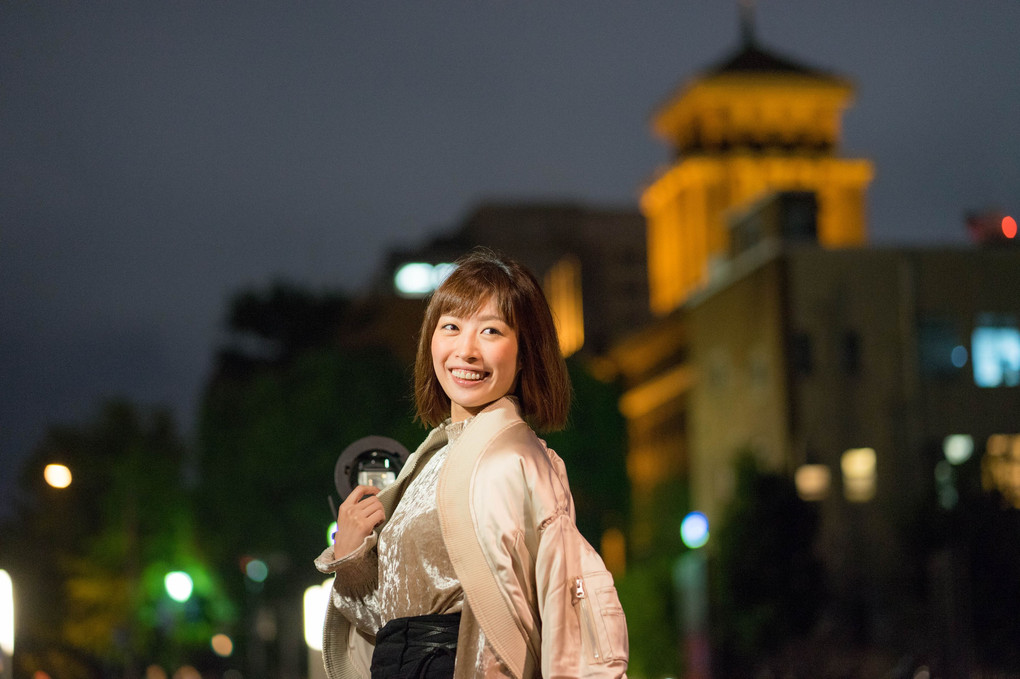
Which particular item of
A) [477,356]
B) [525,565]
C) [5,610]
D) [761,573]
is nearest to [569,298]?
[761,573]

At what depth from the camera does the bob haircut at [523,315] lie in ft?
16.7

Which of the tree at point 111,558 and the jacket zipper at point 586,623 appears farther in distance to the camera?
the tree at point 111,558

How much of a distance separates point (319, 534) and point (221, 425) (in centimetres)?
1077

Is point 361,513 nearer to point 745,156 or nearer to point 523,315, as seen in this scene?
point 523,315

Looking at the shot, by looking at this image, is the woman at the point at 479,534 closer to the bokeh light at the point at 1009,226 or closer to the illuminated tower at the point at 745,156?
the bokeh light at the point at 1009,226

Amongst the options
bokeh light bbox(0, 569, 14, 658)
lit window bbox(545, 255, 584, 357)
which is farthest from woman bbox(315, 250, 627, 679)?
lit window bbox(545, 255, 584, 357)

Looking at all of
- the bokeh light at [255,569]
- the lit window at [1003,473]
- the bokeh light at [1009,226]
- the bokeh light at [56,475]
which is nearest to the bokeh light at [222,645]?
the bokeh light at [255,569]

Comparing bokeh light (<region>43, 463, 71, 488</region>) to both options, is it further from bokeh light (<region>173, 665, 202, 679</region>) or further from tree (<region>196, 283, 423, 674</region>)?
bokeh light (<region>173, 665, 202, 679</region>)

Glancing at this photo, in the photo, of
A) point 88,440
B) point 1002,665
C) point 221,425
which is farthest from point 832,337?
point 88,440

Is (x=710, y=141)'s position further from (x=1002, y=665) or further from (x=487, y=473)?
(x=487, y=473)

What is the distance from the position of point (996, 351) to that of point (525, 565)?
4253cm

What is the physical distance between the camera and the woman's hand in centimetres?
521

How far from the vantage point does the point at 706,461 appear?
5188 centimetres

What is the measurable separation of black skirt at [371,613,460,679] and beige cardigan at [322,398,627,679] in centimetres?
12
